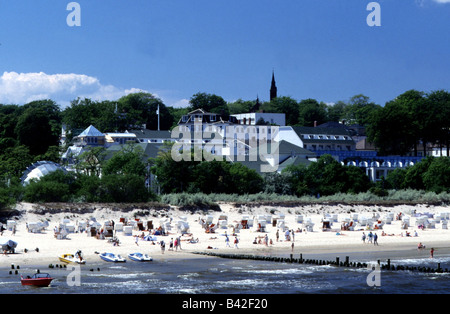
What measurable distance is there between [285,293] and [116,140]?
8776 cm

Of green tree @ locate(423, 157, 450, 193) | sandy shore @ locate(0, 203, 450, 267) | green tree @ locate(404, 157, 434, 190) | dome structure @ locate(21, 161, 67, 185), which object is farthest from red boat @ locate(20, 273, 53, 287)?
green tree @ locate(404, 157, 434, 190)

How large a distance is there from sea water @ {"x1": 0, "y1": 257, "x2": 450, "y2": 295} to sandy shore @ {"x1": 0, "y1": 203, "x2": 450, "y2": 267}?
335 centimetres

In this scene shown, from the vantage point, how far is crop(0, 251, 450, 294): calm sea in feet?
113

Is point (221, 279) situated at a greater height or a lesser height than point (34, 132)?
lesser

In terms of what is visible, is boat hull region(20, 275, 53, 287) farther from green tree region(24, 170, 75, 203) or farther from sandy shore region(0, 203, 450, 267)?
green tree region(24, 170, 75, 203)

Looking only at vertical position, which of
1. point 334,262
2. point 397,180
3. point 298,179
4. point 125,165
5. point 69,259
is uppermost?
point 125,165

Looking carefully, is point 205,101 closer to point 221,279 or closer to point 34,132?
point 34,132

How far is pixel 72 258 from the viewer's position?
137 feet

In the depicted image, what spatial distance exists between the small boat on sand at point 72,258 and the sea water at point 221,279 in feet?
2.19

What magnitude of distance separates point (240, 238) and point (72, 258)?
1484 centimetres

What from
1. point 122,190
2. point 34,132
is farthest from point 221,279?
point 34,132
